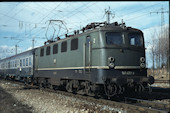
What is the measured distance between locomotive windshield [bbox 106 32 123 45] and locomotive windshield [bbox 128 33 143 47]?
0.56 metres

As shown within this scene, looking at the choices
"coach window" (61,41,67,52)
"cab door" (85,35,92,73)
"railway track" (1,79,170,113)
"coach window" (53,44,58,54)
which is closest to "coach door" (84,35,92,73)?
"cab door" (85,35,92,73)

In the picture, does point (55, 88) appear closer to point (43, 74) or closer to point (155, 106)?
point (43, 74)

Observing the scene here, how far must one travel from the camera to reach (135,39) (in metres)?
9.91

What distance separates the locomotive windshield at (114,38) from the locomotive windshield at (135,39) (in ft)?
1.83

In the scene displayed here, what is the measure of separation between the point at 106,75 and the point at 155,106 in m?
2.48

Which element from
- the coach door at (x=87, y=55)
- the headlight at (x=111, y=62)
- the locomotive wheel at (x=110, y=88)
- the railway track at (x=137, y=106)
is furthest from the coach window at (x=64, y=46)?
the locomotive wheel at (x=110, y=88)

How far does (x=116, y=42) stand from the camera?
9.38 metres

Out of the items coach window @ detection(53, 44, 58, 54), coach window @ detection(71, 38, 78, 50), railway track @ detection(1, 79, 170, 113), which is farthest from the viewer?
coach window @ detection(53, 44, 58, 54)

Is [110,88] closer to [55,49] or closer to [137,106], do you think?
[137,106]

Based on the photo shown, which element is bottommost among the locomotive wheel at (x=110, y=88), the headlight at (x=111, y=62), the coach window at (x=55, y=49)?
the locomotive wheel at (x=110, y=88)

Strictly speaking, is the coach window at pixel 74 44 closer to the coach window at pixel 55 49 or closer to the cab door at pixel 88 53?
the cab door at pixel 88 53

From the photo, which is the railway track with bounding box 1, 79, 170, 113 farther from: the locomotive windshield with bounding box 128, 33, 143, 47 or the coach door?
the locomotive windshield with bounding box 128, 33, 143, 47

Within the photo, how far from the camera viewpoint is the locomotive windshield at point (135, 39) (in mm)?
9738

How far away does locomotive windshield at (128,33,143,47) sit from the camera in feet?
31.9
